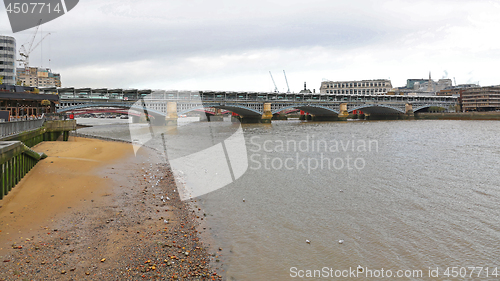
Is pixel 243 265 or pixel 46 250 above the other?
pixel 46 250

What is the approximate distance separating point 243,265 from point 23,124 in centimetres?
2179

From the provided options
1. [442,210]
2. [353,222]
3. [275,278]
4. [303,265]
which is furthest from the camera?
[442,210]

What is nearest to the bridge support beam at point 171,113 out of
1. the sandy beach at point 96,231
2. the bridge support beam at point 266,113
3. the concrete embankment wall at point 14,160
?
the bridge support beam at point 266,113

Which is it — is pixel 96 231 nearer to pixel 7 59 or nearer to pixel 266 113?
pixel 266 113

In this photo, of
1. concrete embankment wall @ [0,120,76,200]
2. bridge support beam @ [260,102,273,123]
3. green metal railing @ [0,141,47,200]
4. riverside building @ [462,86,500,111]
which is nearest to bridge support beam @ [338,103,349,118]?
bridge support beam @ [260,102,273,123]

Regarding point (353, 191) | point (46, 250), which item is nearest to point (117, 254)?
point (46, 250)

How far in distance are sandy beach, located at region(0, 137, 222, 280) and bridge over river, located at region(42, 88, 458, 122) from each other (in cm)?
6463

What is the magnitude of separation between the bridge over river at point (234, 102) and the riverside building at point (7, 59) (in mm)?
38699

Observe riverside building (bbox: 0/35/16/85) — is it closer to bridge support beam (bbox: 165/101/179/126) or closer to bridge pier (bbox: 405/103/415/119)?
bridge support beam (bbox: 165/101/179/126)

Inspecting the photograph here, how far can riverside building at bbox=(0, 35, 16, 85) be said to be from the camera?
4124 inches

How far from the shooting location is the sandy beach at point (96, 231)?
27.3ft

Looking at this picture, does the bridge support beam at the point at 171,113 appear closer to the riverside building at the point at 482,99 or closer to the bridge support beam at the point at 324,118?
the bridge support beam at the point at 324,118

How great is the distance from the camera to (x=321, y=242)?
436 inches

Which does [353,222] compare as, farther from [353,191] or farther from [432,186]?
[432,186]
